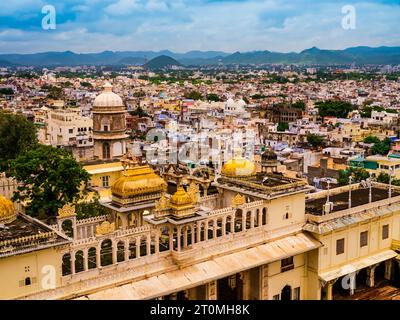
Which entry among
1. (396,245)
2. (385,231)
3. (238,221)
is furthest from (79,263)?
(396,245)

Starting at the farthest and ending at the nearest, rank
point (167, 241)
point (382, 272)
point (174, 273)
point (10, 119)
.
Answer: point (10, 119)
point (382, 272)
point (167, 241)
point (174, 273)

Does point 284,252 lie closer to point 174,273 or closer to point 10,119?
point 174,273

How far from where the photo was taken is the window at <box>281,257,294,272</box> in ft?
73.1

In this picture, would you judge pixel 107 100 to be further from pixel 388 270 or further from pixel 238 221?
pixel 388 270

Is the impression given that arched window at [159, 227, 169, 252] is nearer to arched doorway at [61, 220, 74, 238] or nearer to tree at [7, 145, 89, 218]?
arched doorway at [61, 220, 74, 238]

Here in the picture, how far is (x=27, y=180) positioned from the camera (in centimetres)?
2367

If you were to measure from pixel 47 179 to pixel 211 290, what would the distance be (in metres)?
8.62

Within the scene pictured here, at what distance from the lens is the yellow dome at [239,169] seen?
2348 cm

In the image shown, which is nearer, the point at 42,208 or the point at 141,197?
the point at 141,197

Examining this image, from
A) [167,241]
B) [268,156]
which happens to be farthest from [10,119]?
[167,241]

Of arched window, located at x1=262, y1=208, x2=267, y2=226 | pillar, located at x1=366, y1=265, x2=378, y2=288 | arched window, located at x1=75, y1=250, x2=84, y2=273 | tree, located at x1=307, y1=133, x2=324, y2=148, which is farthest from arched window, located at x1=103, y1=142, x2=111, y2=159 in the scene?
tree, located at x1=307, y1=133, x2=324, y2=148

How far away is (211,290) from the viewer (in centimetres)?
2045

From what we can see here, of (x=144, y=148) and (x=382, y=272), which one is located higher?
(x=144, y=148)

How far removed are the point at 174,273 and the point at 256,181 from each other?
6338 millimetres
